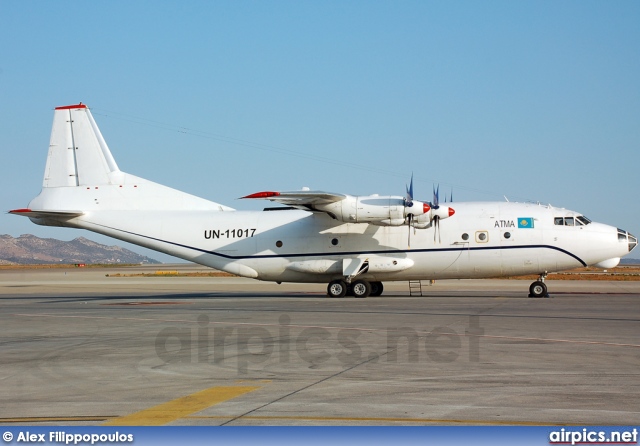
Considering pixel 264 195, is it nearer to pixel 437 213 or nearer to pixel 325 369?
pixel 437 213

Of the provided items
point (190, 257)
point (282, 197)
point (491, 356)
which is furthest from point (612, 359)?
point (190, 257)

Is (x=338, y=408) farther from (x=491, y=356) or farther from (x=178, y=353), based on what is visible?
(x=178, y=353)

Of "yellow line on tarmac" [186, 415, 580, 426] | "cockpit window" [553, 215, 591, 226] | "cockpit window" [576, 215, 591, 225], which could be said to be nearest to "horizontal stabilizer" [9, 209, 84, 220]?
"cockpit window" [553, 215, 591, 226]

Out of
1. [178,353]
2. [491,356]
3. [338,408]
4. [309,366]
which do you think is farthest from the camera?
[178,353]

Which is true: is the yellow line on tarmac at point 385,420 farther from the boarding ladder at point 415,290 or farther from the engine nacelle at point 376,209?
the boarding ladder at point 415,290

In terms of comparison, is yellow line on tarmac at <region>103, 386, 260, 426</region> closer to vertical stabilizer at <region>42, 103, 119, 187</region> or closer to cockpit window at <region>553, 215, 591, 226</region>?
cockpit window at <region>553, 215, 591, 226</region>

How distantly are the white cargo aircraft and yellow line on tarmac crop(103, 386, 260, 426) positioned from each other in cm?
2151

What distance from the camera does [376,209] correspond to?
34.0 metres

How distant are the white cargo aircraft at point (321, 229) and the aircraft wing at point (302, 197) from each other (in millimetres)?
53

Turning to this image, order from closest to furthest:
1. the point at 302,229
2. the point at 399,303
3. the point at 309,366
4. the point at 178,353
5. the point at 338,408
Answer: the point at 338,408 < the point at 309,366 < the point at 178,353 < the point at 399,303 < the point at 302,229

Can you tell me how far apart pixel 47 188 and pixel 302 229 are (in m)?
14.0

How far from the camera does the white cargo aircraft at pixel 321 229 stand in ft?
114

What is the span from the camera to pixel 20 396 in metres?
10.6

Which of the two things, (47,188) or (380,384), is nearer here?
(380,384)
